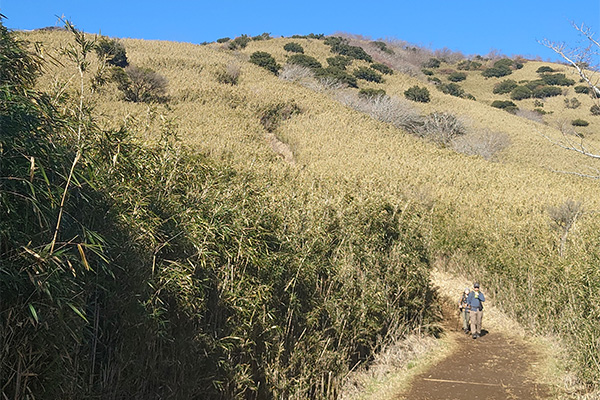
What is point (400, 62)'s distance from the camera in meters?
63.0

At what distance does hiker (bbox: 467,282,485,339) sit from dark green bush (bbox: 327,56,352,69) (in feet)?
132

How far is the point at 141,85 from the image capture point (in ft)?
73.0

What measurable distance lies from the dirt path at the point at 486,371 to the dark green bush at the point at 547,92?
52211 millimetres

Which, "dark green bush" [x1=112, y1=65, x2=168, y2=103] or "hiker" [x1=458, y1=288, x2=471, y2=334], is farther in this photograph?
"dark green bush" [x1=112, y1=65, x2=168, y2=103]

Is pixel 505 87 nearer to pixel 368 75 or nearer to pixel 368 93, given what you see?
pixel 368 75

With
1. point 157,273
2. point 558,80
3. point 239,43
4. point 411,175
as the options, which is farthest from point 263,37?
point 157,273

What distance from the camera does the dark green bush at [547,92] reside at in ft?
183

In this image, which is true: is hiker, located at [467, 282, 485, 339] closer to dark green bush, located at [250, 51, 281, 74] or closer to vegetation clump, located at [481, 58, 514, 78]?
dark green bush, located at [250, 51, 281, 74]

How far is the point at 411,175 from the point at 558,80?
4733 centimetres

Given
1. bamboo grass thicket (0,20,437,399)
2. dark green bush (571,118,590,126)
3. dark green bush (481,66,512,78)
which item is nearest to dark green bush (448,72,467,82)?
dark green bush (481,66,512,78)

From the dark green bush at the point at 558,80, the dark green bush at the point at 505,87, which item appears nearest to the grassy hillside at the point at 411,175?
the dark green bush at the point at 558,80

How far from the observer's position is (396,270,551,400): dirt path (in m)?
7.13

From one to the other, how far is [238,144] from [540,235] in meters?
9.45

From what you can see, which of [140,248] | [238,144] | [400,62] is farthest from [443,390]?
[400,62]
